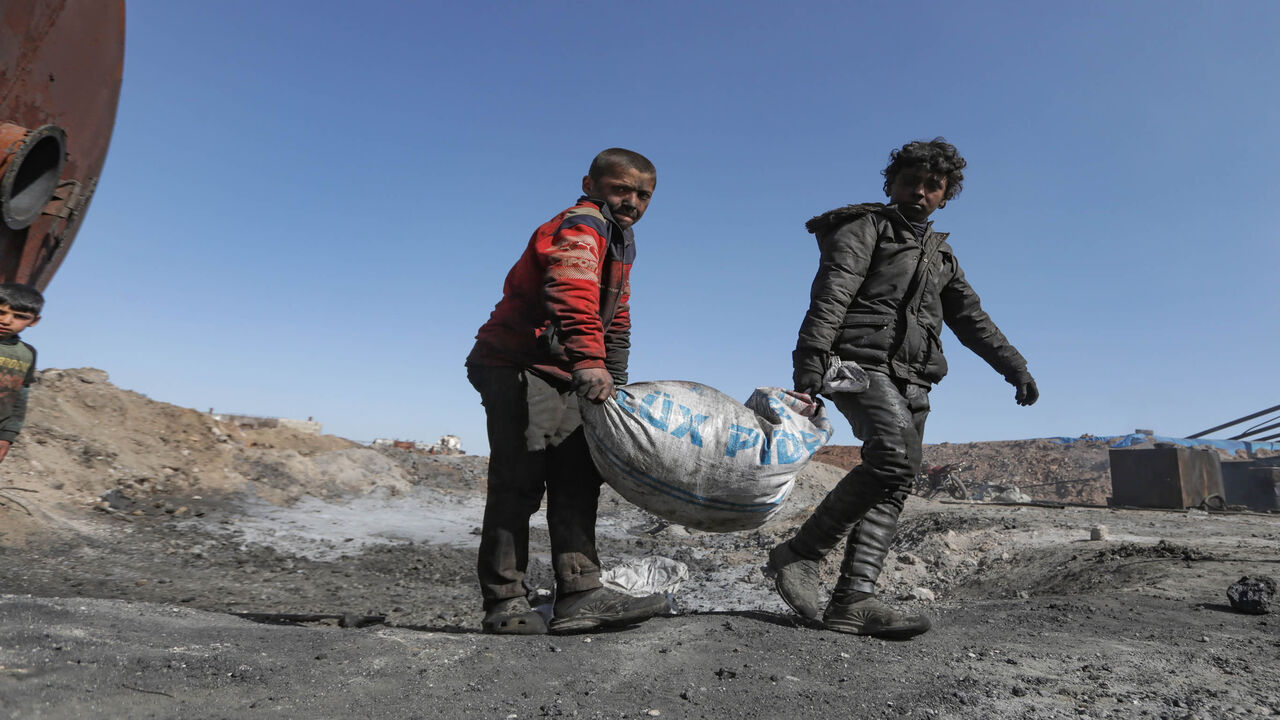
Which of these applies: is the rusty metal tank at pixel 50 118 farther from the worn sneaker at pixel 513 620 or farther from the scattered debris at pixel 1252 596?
the scattered debris at pixel 1252 596

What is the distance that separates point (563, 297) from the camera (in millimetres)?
2361

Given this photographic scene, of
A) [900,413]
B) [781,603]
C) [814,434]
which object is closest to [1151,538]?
[781,603]

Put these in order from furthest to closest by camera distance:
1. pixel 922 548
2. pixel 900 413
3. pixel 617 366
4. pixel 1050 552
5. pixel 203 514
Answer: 1. pixel 203 514
2. pixel 922 548
3. pixel 1050 552
4. pixel 617 366
5. pixel 900 413

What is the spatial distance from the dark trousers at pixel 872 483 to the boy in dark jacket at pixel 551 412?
758mm

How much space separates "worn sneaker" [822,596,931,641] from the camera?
2.61 meters

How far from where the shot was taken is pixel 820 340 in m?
Result: 2.83

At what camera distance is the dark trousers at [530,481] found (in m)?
A: 2.54

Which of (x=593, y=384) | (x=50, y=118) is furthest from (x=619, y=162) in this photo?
(x=50, y=118)

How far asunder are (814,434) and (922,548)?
4290mm

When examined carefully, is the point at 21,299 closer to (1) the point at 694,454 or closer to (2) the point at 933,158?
(1) the point at 694,454

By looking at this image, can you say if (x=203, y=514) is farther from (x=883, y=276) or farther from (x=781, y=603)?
(x=883, y=276)

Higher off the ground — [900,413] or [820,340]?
[820,340]

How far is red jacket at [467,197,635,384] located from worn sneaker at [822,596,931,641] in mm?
1348

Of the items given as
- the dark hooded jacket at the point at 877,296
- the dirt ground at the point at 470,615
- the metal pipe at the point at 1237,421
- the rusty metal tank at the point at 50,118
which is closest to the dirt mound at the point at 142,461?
the dirt ground at the point at 470,615
